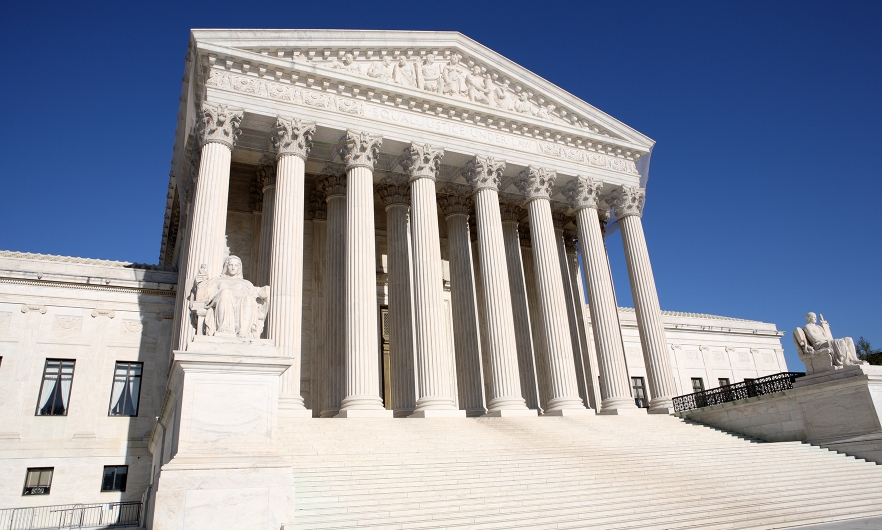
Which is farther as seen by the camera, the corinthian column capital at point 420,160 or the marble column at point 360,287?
the corinthian column capital at point 420,160

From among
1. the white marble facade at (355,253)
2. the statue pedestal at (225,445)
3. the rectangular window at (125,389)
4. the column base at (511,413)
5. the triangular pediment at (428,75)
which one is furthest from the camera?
the rectangular window at (125,389)

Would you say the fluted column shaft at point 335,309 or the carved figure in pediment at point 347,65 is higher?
the carved figure in pediment at point 347,65

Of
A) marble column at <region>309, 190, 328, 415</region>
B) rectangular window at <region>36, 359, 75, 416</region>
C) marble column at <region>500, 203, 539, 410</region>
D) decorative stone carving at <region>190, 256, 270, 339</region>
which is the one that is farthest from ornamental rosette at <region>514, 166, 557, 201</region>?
rectangular window at <region>36, 359, 75, 416</region>

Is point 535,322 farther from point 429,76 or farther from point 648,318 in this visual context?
point 429,76

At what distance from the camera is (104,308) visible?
87.1 feet

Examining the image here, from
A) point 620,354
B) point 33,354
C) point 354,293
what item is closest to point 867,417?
point 620,354

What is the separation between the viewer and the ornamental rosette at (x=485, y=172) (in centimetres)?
2744

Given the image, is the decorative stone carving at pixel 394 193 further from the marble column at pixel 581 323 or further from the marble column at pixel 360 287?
the marble column at pixel 581 323

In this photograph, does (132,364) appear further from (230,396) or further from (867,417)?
(867,417)

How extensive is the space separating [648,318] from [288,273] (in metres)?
17.4

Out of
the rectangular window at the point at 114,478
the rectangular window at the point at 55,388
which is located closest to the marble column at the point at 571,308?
the rectangular window at the point at 114,478

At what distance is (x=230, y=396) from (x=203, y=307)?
2.27 metres

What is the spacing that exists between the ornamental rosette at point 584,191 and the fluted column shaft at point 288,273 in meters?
14.0

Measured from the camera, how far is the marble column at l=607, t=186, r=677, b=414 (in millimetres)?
27531
